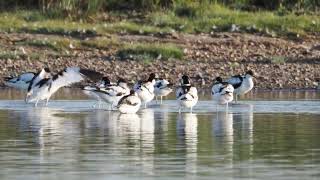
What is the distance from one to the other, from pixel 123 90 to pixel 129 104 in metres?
1.94

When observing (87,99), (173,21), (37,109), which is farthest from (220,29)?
(37,109)

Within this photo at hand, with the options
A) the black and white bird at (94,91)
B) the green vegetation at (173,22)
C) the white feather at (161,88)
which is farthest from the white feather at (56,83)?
the green vegetation at (173,22)

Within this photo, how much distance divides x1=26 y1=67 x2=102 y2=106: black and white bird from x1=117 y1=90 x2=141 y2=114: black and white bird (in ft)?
4.78

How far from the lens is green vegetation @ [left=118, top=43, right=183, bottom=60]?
31125 mm

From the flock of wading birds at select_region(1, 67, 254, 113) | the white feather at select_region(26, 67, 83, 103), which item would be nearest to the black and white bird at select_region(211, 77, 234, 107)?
the flock of wading birds at select_region(1, 67, 254, 113)

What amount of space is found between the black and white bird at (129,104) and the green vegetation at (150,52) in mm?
9140

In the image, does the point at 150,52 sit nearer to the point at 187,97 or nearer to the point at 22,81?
the point at 22,81

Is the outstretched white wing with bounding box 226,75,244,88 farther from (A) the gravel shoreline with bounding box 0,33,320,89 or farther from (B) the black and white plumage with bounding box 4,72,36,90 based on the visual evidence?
(B) the black and white plumage with bounding box 4,72,36,90

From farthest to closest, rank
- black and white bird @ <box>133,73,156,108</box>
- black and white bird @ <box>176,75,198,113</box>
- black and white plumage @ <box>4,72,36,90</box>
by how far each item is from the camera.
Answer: black and white plumage @ <box>4,72,36,90</box>, black and white bird @ <box>133,73,156,108</box>, black and white bird @ <box>176,75,198,113</box>

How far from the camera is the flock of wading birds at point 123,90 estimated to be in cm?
2180

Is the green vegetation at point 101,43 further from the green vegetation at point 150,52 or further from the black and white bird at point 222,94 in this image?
the black and white bird at point 222,94

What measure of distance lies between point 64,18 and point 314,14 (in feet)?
25.3

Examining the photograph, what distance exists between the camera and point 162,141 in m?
16.0

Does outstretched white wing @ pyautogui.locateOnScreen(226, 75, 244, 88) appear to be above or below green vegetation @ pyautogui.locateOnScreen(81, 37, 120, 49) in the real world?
below
